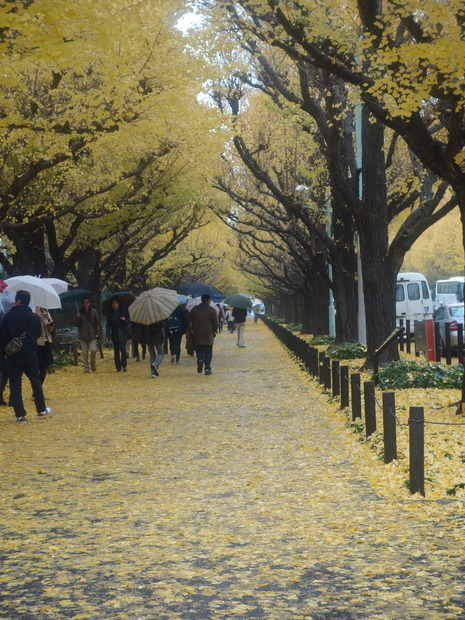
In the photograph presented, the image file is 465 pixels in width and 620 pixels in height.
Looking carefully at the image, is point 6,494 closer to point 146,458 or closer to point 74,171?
point 146,458

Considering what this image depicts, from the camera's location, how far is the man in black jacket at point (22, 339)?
1425 centimetres

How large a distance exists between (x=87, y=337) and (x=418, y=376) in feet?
35.1

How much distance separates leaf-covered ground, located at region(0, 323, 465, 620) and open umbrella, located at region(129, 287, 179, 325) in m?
8.73

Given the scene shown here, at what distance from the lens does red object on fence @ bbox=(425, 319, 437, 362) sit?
23.0 meters

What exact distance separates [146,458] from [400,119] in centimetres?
543

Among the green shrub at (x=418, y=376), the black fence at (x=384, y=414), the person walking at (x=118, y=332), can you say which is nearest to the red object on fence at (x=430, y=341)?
the black fence at (x=384, y=414)

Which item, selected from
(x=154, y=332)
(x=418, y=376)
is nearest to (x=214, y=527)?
(x=418, y=376)

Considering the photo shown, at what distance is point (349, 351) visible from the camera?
25203mm

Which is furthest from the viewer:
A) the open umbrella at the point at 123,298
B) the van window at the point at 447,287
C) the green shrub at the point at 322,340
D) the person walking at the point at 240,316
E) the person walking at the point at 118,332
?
the van window at the point at 447,287

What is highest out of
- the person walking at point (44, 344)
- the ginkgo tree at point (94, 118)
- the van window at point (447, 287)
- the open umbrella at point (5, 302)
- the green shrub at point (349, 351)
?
the ginkgo tree at point (94, 118)

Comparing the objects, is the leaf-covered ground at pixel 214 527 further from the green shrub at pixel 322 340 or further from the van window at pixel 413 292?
the van window at pixel 413 292

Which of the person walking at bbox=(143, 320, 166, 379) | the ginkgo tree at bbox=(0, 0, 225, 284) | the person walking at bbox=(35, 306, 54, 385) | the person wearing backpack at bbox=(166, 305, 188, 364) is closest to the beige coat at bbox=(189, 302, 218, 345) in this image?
the person walking at bbox=(143, 320, 166, 379)

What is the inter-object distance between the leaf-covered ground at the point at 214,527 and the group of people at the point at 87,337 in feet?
2.81

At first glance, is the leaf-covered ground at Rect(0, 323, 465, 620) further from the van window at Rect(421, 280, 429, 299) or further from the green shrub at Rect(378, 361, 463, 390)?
the van window at Rect(421, 280, 429, 299)
